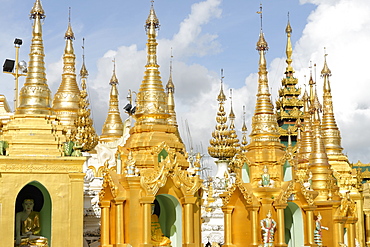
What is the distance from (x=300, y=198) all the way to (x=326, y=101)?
14.0 m

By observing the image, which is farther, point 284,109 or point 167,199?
point 284,109

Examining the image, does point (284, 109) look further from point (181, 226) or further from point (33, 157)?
point (33, 157)

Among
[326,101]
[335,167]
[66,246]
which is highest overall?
[326,101]

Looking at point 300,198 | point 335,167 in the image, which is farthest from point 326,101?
Result: point 300,198

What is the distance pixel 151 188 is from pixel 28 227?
4152 millimetres

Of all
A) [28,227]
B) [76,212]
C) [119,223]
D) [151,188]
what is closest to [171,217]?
[151,188]

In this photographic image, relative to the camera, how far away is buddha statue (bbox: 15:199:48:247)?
19062 millimetres

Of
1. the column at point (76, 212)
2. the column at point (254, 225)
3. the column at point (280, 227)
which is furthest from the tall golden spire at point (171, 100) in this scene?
the column at point (76, 212)

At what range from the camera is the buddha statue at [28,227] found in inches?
750

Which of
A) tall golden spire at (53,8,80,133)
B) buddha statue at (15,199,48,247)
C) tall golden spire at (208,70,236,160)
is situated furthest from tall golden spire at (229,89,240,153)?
buddha statue at (15,199,48,247)

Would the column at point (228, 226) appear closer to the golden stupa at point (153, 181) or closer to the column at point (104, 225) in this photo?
the golden stupa at point (153, 181)

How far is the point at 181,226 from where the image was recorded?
22406 millimetres

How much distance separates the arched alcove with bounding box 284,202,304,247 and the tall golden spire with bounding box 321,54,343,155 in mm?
10071

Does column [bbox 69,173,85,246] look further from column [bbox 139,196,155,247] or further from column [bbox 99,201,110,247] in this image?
column [bbox 99,201,110,247]
